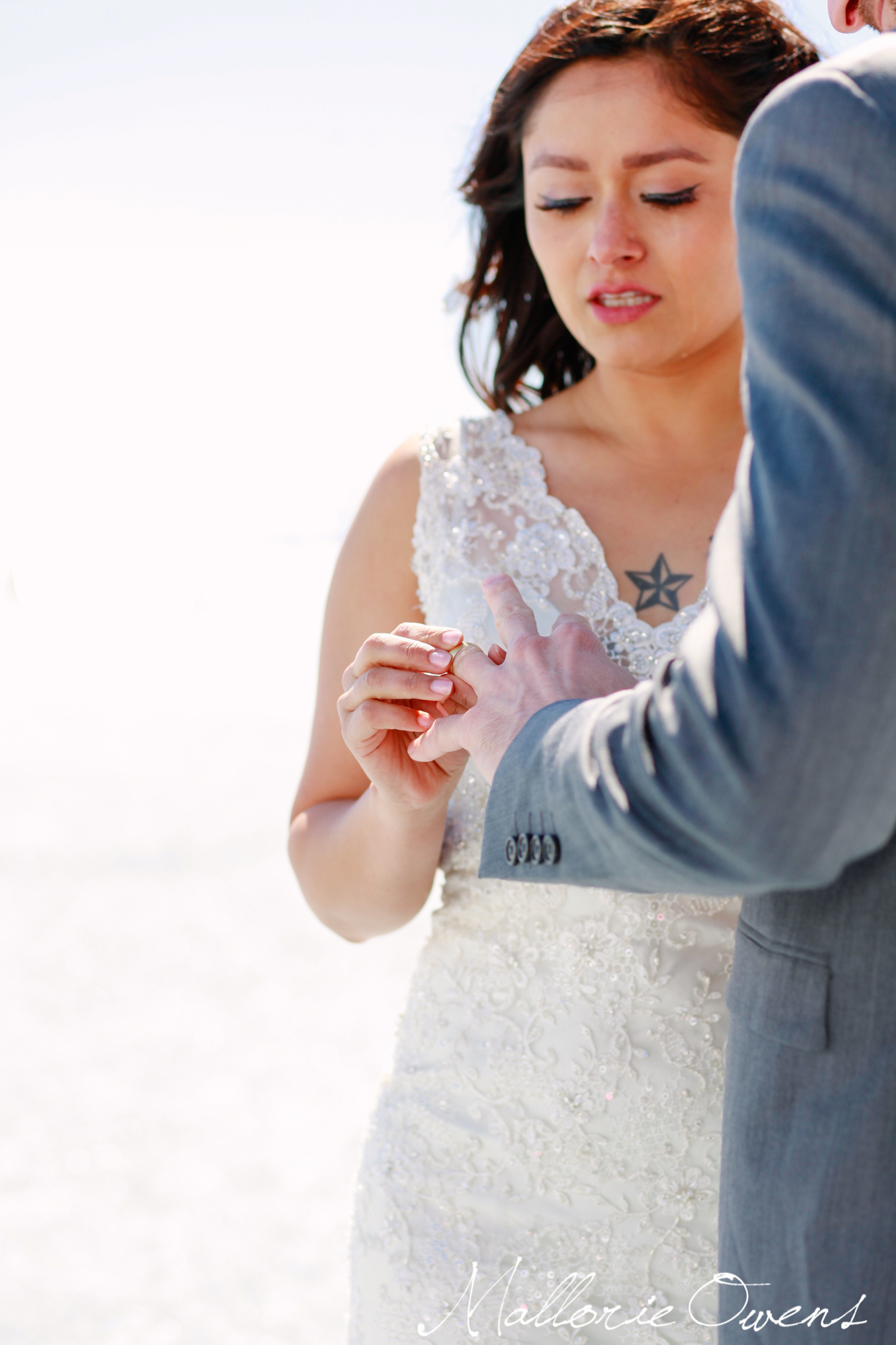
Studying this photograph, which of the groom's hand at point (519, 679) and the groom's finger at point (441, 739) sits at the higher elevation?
the groom's hand at point (519, 679)

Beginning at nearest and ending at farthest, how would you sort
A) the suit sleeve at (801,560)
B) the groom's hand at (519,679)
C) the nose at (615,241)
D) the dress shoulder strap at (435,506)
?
the suit sleeve at (801,560) → the groom's hand at (519,679) → the nose at (615,241) → the dress shoulder strap at (435,506)

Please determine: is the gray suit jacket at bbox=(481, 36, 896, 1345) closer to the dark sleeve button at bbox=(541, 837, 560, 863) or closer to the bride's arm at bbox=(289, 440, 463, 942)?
the dark sleeve button at bbox=(541, 837, 560, 863)

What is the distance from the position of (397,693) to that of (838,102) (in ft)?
2.19

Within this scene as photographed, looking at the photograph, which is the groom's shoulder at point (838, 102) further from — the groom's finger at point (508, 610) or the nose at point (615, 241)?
the nose at point (615, 241)

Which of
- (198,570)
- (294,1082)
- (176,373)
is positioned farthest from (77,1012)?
(176,373)

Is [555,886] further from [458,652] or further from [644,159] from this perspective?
[644,159]

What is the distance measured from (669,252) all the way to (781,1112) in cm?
123

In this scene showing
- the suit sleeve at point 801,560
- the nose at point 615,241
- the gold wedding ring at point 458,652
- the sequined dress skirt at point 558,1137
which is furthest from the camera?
the nose at point 615,241

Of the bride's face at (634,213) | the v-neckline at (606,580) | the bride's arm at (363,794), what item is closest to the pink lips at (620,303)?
the bride's face at (634,213)

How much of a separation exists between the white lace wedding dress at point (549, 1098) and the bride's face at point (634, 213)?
32cm

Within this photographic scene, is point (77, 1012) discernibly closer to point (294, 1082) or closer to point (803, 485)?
point (294, 1082)

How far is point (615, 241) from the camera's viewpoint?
1.60m

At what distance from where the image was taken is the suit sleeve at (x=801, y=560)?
63cm

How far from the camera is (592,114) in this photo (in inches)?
65.1
